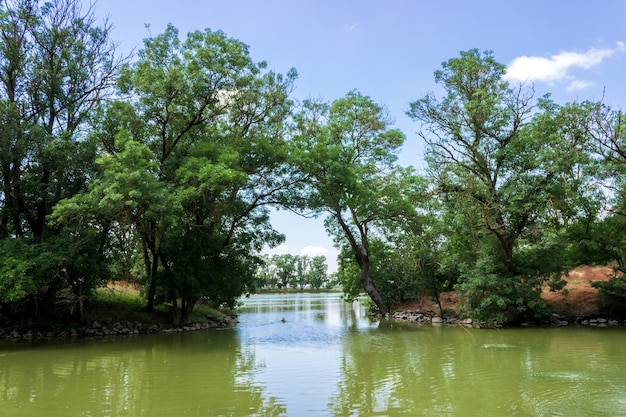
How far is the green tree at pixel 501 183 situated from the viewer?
1916 cm

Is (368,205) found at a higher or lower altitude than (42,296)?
higher

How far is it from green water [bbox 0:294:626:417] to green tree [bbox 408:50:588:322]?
3374mm

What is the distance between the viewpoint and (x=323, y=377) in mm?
9695

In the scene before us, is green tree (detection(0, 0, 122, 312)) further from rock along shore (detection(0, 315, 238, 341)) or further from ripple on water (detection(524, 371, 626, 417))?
ripple on water (detection(524, 371, 626, 417))

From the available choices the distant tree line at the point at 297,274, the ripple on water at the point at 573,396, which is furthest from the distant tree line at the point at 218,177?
the distant tree line at the point at 297,274

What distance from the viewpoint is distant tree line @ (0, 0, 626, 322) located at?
16.3m

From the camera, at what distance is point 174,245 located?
2033 centimetres

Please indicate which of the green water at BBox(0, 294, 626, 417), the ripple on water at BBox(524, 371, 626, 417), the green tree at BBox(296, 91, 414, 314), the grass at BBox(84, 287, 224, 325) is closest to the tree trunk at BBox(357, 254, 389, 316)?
the green tree at BBox(296, 91, 414, 314)

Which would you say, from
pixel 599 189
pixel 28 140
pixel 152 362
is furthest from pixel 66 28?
pixel 599 189

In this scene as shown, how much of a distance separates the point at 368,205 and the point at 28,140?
16.1 meters

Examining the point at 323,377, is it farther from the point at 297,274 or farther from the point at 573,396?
the point at 297,274

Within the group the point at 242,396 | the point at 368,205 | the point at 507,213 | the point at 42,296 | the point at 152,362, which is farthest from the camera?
the point at 368,205

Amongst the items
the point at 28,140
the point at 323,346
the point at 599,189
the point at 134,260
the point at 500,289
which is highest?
the point at 28,140

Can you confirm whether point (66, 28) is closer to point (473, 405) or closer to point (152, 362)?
point (152, 362)
